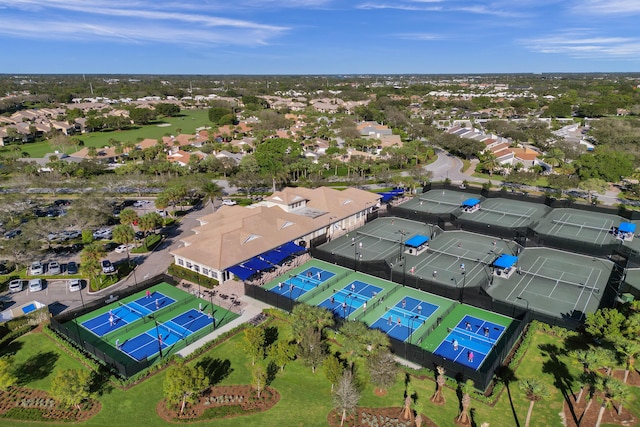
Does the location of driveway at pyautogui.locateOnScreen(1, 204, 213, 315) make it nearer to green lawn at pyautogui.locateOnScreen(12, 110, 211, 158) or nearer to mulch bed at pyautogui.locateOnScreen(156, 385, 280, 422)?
mulch bed at pyautogui.locateOnScreen(156, 385, 280, 422)

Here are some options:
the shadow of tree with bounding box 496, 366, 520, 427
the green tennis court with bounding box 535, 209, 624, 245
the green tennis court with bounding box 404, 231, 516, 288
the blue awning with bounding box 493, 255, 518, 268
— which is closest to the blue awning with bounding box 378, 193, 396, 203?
the green tennis court with bounding box 404, 231, 516, 288

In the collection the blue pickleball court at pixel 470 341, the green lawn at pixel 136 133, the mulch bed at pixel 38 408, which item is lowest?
the mulch bed at pixel 38 408

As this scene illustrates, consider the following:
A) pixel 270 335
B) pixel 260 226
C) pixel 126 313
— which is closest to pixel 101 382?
pixel 126 313

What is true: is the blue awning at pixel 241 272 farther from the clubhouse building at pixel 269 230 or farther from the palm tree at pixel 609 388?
the palm tree at pixel 609 388

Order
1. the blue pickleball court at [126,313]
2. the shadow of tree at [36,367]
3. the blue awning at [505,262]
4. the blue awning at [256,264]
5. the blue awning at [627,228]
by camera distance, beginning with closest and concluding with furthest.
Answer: the shadow of tree at [36,367] → the blue pickleball court at [126,313] → the blue awning at [256,264] → the blue awning at [505,262] → the blue awning at [627,228]

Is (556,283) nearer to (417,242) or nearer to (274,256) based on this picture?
(417,242)

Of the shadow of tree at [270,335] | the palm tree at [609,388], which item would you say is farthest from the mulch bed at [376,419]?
the palm tree at [609,388]
